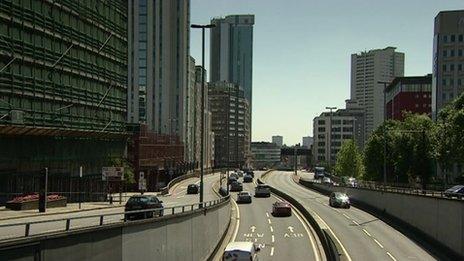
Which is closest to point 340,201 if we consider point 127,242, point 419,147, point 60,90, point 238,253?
point 419,147

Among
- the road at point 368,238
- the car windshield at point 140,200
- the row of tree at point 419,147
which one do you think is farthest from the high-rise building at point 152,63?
the car windshield at point 140,200

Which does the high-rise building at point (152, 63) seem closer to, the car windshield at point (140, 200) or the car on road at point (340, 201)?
the car on road at point (340, 201)

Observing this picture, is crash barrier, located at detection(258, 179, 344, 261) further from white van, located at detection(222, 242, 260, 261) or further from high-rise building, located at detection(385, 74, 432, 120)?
high-rise building, located at detection(385, 74, 432, 120)

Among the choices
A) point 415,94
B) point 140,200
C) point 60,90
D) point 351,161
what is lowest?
point 351,161

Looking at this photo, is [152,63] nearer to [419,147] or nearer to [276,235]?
[419,147]

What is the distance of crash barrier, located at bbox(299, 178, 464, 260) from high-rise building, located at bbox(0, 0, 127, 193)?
2756 centimetres

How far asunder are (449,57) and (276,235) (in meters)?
114

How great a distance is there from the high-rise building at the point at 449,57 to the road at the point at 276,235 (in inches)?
3726

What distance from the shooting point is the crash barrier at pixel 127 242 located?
12.9 meters

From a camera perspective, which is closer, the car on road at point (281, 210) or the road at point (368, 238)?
the road at point (368, 238)

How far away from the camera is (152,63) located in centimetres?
17712

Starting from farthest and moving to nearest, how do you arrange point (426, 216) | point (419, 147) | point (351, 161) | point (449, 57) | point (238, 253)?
point (449, 57) < point (351, 161) < point (419, 147) < point (426, 216) < point (238, 253)

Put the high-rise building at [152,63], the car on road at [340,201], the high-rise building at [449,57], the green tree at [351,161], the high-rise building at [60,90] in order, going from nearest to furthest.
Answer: the high-rise building at [60,90], the car on road at [340,201], the green tree at [351,161], the high-rise building at [449,57], the high-rise building at [152,63]

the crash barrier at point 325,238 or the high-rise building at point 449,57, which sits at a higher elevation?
the high-rise building at point 449,57
